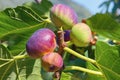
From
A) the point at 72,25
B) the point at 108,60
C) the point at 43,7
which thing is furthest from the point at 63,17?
the point at 43,7

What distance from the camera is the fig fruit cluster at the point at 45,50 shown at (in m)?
0.81

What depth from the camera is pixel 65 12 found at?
2.79 ft

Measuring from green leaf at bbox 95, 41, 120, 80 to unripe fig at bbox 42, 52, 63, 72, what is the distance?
0.38 feet

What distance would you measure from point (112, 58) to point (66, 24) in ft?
0.45

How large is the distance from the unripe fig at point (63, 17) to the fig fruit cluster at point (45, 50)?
0.12 ft

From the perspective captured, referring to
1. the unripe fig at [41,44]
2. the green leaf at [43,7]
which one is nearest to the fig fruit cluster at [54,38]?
the unripe fig at [41,44]

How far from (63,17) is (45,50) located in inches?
3.3

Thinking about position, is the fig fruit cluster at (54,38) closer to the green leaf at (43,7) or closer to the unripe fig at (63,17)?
the unripe fig at (63,17)

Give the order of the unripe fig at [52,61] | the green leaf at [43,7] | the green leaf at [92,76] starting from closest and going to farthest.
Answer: the unripe fig at [52,61] < the green leaf at [92,76] < the green leaf at [43,7]

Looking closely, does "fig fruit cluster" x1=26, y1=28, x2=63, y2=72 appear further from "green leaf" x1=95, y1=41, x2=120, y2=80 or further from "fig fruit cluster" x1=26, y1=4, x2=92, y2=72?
"green leaf" x1=95, y1=41, x2=120, y2=80

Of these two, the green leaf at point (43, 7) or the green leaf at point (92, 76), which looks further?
the green leaf at point (43, 7)

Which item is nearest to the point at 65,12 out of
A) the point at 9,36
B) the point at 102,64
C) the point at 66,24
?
the point at 66,24

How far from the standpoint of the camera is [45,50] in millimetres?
827

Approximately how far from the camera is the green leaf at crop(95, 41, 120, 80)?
0.89 metres
